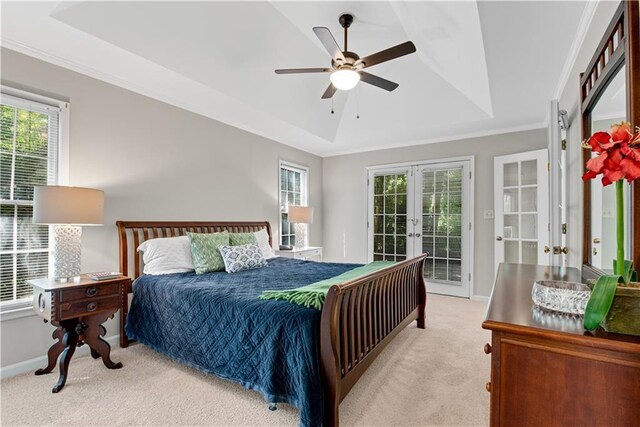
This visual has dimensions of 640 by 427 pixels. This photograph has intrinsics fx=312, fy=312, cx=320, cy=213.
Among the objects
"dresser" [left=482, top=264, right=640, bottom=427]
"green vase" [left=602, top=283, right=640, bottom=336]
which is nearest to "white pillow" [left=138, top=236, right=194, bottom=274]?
"dresser" [left=482, top=264, right=640, bottom=427]

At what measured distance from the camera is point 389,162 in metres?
5.59

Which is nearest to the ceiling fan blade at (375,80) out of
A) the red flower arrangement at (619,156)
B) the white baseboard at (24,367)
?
the red flower arrangement at (619,156)

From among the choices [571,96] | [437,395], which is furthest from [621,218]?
[571,96]

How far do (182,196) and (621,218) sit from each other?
3.78 metres

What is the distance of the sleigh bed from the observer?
5.78 feet

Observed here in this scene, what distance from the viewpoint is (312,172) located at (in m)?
6.05

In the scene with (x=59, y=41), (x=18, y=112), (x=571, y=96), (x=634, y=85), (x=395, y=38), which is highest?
(x=395, y=38)

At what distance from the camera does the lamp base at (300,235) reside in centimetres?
535

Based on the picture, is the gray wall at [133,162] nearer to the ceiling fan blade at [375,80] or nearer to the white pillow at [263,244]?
the white pillow at [263,244]

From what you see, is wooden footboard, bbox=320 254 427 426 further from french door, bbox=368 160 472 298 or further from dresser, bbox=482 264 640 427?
french door, bbox=368 160 472 298

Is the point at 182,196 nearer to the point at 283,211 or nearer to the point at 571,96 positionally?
the point at 283,211

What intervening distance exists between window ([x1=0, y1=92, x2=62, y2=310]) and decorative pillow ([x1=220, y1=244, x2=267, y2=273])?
1.49m

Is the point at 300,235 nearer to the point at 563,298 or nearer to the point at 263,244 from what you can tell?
the point at 263,244

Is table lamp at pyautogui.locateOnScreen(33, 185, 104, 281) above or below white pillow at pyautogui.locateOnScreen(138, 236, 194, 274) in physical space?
above
